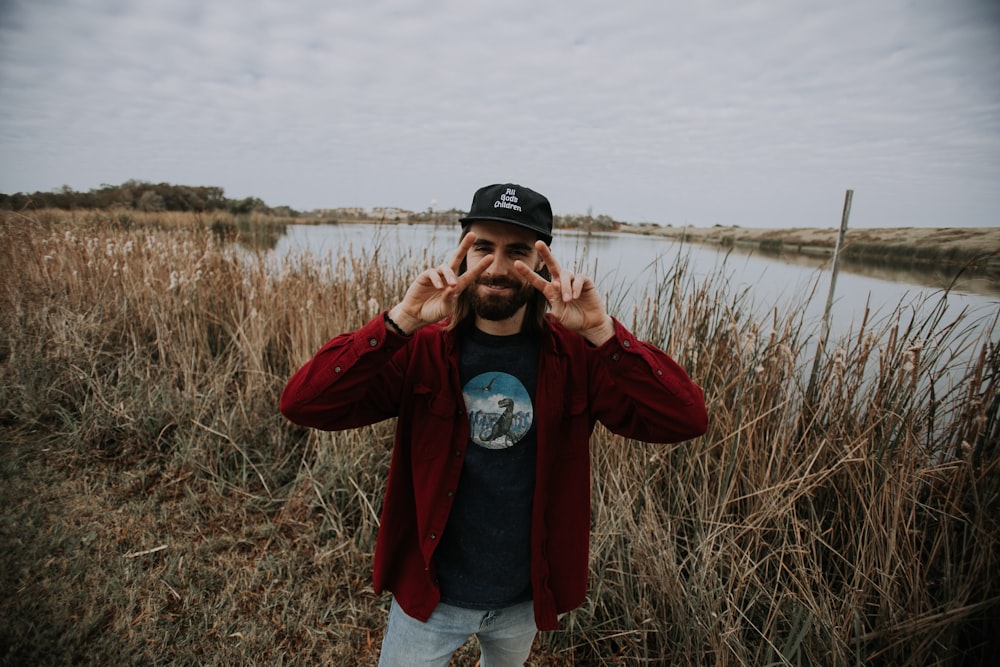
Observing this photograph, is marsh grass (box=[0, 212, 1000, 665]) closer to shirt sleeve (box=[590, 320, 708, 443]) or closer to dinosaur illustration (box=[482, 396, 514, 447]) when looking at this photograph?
shirt sleeve (box=[590, 320, 708, 443])

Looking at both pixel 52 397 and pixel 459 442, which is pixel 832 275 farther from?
pixel 52 397

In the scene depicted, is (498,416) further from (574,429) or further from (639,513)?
(639,513)

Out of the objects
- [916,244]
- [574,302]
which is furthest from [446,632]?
[916,244]

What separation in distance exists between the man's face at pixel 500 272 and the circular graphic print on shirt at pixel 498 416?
0.24 metres

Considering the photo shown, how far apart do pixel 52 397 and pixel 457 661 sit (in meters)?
4.00

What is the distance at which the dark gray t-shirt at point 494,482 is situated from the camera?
4.62 ft

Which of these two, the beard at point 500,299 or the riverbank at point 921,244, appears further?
the riverbank at point 921,244

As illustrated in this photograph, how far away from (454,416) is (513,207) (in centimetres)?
65

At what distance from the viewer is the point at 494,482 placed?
1.41 m

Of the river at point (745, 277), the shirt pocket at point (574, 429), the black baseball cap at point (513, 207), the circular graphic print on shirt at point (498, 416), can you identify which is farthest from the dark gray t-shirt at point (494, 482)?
the river at point (745, 277)

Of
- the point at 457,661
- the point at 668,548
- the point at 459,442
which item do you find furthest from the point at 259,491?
the point at 668,548

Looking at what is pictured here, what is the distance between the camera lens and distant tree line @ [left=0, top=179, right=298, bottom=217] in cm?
729

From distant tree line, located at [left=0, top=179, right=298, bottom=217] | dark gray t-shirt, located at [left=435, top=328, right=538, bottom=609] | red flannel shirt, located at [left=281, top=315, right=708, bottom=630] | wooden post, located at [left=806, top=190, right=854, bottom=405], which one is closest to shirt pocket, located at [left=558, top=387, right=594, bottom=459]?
red flannel shirt, located at [left=281, top=315, right=708, bottom=630]

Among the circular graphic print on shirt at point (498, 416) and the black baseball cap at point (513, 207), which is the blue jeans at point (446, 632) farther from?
the black baseball cap at point (513, 207)
